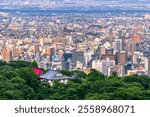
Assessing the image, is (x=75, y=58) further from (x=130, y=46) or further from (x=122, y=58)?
(x=130, y=46)

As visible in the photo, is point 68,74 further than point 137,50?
No

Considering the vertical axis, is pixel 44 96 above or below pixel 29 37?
above

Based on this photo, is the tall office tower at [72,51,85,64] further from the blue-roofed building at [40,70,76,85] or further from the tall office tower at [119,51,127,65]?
the blue-roofed building at [40,70,76,85]

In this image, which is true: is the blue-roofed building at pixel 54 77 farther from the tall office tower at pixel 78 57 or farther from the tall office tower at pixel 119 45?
the tall office tower at pixel 119 45

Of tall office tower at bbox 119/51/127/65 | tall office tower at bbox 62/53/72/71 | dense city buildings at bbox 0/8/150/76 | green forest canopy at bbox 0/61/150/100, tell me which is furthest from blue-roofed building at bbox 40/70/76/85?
tall office tower at bbox 119/51/127/65

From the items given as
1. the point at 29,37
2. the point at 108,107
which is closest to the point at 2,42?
the point at 29,37

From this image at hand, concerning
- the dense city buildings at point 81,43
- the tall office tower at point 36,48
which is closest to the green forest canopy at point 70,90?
the dense city buildings at point 81,43

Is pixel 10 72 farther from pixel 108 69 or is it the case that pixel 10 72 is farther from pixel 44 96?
pixel 108 69

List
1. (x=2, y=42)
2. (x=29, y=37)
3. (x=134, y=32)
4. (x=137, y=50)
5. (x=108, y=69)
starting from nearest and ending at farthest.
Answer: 1. (x=108, y=69)
2. (x=137, y=50)
3. (x=2, y=42)
4. (x=29, y=37)
5. (x=134, y=32)

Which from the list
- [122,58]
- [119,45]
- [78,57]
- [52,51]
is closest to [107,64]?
[122,58]
